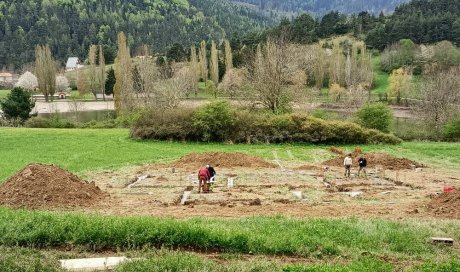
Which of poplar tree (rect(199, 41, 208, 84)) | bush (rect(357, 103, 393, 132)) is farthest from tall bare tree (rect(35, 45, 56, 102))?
bush (rect(357, 103, 393, 132))

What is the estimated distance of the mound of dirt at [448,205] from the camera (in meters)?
14.0

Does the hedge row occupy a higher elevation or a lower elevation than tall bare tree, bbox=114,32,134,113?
lower

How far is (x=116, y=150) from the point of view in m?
33.6

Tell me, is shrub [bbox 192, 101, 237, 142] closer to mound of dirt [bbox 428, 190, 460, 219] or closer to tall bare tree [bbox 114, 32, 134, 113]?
mound of dirt [bbox 428, 190, 460, 219]

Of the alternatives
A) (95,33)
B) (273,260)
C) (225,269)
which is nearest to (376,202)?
(273,260)

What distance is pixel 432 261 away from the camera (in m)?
8.60

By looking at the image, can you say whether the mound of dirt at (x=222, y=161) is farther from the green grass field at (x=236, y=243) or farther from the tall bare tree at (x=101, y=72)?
the tall bare tree at (x=101, y=72)

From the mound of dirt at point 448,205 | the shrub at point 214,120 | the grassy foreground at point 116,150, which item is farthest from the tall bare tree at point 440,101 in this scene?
the mound of dirt at point 448,205

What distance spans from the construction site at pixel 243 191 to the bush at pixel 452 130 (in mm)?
22316

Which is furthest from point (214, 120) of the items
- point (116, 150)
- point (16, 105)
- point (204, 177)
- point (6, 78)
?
point (6, 78)

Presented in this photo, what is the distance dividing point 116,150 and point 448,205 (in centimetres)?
2472

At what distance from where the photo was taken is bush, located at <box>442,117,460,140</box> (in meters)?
46.9

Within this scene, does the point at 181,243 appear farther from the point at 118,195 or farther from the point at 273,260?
the point at 118,195

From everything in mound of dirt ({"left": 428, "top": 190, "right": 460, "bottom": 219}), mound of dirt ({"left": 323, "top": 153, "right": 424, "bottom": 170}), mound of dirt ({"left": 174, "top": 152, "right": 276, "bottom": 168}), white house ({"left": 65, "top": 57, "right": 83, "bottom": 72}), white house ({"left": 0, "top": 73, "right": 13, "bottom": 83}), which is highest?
white house ({"left": 65, "top": 57, "right": 83, "bottom": 72})
